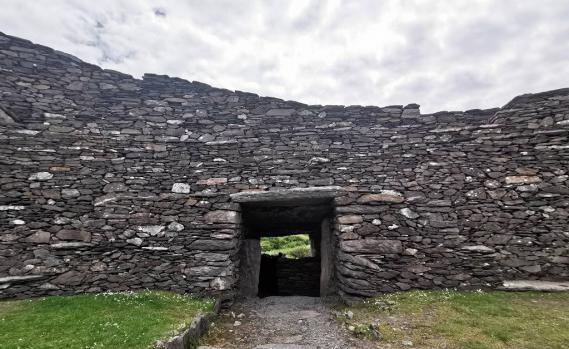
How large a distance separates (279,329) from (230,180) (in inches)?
148

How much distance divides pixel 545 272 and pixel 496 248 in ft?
3.45

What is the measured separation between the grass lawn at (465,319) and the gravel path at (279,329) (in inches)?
15.4

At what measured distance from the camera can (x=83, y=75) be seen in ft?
30.0

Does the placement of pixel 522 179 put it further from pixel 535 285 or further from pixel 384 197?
pixel 384 197

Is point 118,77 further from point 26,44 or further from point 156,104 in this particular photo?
point 26,44

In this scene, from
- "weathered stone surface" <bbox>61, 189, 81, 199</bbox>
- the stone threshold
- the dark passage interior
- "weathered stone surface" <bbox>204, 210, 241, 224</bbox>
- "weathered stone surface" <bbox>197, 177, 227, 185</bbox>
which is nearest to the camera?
the stone threshold

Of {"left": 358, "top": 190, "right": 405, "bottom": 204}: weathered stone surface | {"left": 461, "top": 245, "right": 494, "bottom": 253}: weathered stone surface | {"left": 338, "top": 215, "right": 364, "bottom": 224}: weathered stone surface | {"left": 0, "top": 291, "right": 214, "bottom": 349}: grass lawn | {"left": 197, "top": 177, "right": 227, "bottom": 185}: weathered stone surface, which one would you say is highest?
{"left": 197, "top": 177, "right": 227, "bottom": 185}: weathered stone surface

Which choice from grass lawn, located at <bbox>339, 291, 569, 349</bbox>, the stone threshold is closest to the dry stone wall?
the stone threshold

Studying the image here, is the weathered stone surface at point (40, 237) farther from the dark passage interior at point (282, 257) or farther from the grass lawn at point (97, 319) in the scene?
the dark passage interior at point (282, 257)

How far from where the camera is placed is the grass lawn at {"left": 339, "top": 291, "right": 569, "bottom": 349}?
4.70 meters

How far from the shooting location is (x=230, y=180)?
8.23 meters

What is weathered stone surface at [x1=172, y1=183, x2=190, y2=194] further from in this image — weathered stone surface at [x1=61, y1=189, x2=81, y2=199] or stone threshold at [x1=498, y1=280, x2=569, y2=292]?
stone threshold at [x1=498, y1=280, x2=569, y2=292]

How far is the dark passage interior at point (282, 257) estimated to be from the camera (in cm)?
859

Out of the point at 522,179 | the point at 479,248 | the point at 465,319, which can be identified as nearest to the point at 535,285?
the point at 479,248
